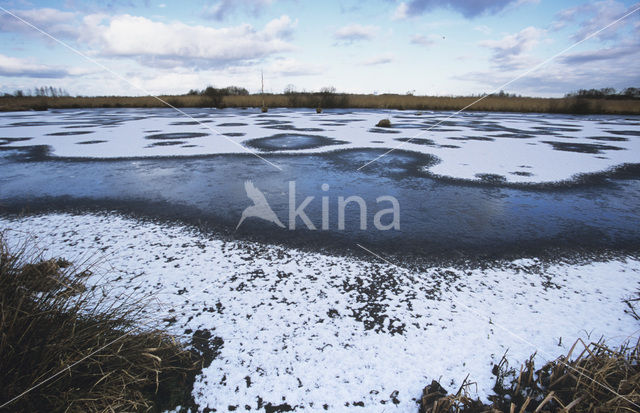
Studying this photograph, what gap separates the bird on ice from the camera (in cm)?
412

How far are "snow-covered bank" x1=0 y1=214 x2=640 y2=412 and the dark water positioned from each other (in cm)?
46

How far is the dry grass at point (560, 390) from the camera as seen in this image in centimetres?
149

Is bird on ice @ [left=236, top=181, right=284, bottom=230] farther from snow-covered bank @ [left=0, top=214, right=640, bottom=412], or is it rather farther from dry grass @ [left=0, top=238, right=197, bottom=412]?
dry grass @ [left=0, top=238, right=197, bottom=412]

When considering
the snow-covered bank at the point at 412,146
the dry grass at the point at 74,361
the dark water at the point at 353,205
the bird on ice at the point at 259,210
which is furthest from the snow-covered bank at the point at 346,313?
the snow-covered bank at the point at 412,146

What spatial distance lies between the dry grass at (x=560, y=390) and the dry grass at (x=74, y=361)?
1.40m

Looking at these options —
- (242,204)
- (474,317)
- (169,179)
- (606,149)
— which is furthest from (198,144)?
(606,149)

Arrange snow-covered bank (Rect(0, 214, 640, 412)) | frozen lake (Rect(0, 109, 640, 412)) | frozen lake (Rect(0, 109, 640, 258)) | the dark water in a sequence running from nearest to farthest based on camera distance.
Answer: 1. snow-covered bank (Rect(0, 214, 640, 412))
2. frozen lake (Rect(0, 109, 640, 412))
3. the dark water
4. frozen lake (Rect(0, 109, 640, 258))

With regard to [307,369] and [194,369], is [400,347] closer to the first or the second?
[307,369]

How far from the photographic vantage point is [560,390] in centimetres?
167

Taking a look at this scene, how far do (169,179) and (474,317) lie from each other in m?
5.49

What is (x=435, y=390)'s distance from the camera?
1730 millimetres

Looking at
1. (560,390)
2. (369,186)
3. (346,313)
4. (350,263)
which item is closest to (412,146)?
(369,186)

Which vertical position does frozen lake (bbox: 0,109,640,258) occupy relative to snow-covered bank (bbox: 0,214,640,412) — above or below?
above

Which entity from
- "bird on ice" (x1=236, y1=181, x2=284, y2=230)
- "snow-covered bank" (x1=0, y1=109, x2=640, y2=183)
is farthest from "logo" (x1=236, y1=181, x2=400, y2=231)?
"snow-covered bank" (x1=0, y1=109, x2=640, y2=183)
